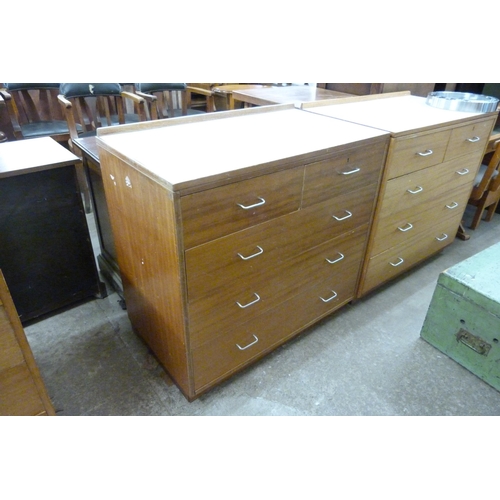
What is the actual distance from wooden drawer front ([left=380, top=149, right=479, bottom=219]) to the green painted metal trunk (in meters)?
0.35

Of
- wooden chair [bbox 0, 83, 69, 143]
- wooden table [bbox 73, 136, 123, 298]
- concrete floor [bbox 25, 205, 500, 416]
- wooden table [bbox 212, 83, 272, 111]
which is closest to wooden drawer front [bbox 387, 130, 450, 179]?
concrete floor [bbox 25, 205, 500, 416]

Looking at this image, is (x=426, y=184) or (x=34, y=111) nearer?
(x=426, y=184)

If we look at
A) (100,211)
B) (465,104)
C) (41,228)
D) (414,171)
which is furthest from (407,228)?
(41,228)

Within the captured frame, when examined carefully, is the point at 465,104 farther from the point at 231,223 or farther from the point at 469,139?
the point at 231,223

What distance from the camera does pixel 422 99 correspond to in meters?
2.05

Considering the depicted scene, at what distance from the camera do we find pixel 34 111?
118 inches

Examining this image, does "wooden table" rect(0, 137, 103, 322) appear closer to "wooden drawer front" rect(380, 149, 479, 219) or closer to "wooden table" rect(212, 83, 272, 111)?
"wooden drawer front" rect(380, 149, 479, 219)

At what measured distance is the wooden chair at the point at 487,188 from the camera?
7.35 feet

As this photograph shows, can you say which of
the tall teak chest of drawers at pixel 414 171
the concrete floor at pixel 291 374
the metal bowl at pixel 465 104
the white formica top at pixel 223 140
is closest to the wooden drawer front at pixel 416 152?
the tall teak chest of drawers at pixel 414 171

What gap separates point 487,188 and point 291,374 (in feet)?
6.25

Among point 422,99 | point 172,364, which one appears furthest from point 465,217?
point 172,364

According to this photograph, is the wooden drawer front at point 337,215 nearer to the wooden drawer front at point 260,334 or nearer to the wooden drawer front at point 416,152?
the wooden drawer front at point 416,152

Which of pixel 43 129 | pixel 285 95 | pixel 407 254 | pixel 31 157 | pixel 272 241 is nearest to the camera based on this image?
pixel 272 241
